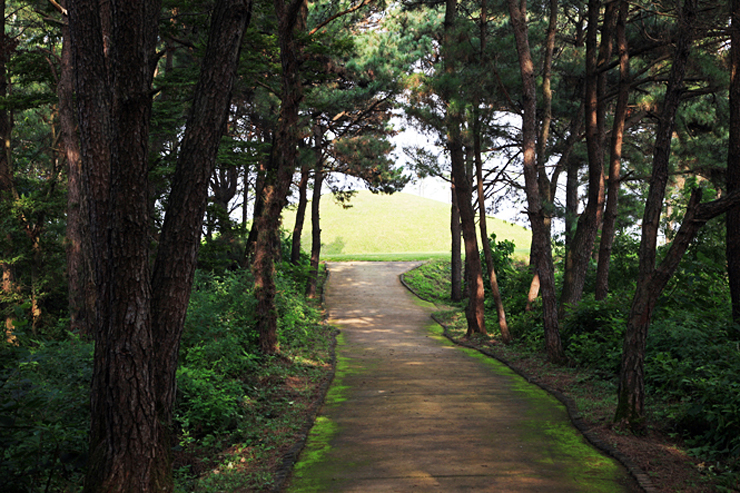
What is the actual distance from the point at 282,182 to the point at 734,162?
7.71 metres

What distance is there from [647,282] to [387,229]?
163ft

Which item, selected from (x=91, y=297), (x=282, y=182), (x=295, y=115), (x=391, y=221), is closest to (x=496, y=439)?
(x=282, y=182)

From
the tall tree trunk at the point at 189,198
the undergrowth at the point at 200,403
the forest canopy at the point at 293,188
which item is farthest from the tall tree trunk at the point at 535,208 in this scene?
the tall tree trunk at the point at 189,198

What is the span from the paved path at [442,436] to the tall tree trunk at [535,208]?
123cm

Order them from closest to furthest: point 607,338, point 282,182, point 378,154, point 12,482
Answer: point 12,482, point 607,338, point 282,182, point 378,154

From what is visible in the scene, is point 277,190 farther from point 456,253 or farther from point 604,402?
point 456,253

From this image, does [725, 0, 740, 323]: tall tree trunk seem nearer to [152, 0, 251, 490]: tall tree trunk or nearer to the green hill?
[152, 0, 251, 490]: tall tree trunk

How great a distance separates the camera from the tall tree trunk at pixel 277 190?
1068cm

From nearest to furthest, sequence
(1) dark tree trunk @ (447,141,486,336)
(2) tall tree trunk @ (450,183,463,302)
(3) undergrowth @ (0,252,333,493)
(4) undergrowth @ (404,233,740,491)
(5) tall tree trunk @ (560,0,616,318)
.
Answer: (3) undergrowth @ (0,252,333,493), (4) undergrowth @ (404,233,740,491), (5) tall tree trunk @ (560,0,616,318), (1) dark tree trunk @ (447,141,486,336), (2) tall tree trunk @ (450,183,463,302)

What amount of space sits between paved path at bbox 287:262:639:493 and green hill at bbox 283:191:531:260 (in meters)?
36.9

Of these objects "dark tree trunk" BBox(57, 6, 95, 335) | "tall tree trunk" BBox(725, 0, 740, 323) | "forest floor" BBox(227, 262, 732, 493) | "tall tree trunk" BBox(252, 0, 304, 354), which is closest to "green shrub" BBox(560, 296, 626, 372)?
"forest floor" BBox(227, 262, 732, 493)

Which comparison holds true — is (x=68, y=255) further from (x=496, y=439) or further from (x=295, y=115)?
(x=496, y=439)

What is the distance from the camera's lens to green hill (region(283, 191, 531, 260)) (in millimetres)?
51812

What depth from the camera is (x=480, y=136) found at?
1517 centimetres
